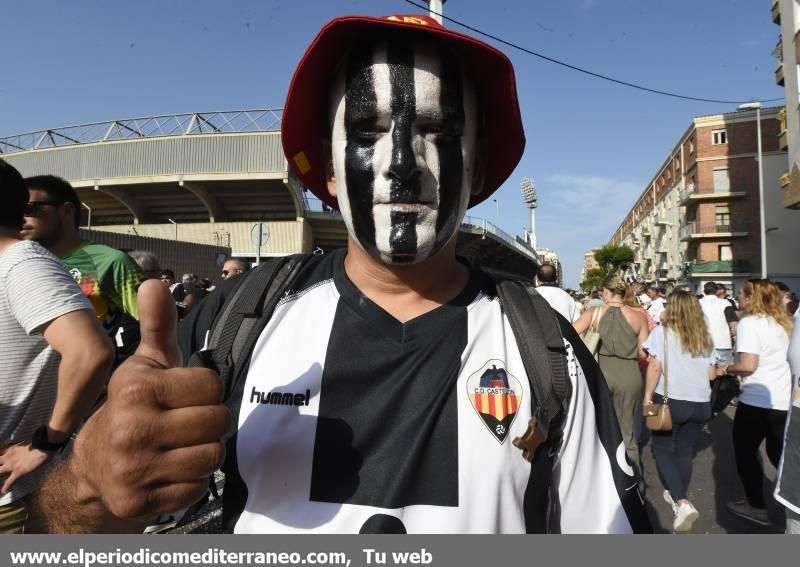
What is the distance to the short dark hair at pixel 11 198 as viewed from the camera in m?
2.00

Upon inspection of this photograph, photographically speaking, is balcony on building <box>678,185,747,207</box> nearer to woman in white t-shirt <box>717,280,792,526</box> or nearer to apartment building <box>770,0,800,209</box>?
apartment building <box>770,0,800,209</box>

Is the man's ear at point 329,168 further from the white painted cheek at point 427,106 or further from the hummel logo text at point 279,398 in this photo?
the hummel logo text at point 279,398

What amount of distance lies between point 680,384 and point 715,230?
42.5m

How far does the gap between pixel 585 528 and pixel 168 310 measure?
109cm

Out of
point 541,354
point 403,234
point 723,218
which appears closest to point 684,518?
point 541,354

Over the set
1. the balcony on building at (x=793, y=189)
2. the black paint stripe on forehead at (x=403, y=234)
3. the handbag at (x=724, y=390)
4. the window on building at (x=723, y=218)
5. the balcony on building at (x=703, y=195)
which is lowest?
the handbag at (x=724, y=390)

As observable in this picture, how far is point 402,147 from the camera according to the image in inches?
50.8

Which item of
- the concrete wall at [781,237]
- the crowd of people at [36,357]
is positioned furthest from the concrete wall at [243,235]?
the concrete wall at [781,237]

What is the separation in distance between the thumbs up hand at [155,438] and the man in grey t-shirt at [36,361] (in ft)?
3.61

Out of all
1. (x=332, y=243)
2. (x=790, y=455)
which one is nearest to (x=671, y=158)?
(x=332, y=243)

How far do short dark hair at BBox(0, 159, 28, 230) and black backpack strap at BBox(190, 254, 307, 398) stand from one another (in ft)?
4.37

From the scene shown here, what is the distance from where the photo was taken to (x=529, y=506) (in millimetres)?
1156

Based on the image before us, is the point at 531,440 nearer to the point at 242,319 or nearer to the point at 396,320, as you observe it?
the point at 396,320

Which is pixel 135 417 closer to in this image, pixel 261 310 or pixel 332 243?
pixel 261 310
